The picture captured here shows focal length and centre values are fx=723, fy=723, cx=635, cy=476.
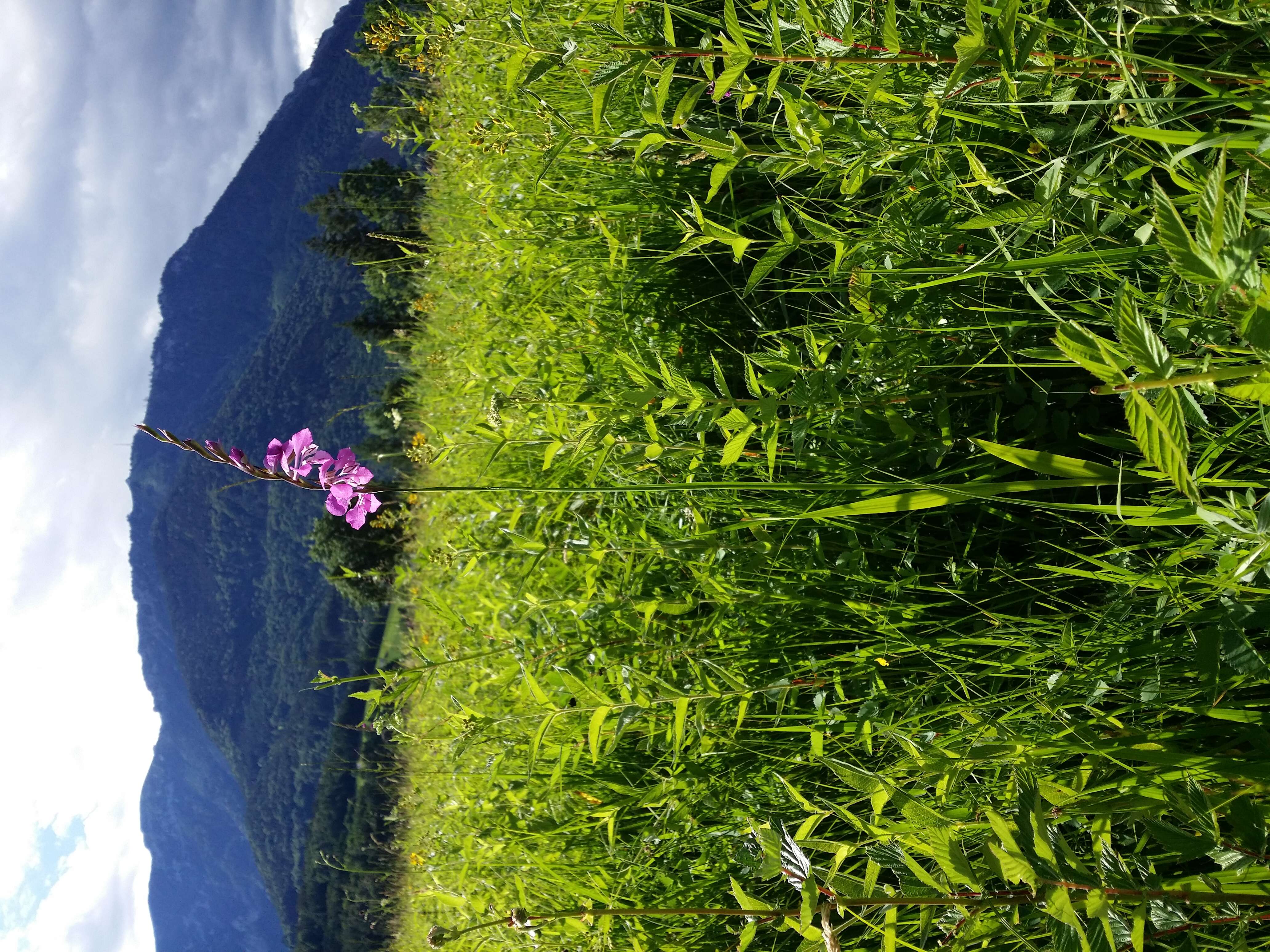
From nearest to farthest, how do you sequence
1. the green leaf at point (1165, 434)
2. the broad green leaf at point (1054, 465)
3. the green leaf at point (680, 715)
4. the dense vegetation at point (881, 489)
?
the green leaf at point (1165, 434) < the dense vegetation at point (881, 489) < the broad green leaf at point (1054, 465) < the green leaf at point (680, 715)

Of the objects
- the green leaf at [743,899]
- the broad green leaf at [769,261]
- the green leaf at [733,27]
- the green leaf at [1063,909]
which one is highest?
the green leaf at [733,27]

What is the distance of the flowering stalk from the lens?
5.52 feet

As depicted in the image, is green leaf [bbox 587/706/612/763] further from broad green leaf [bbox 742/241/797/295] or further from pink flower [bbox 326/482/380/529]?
broad green leaf [bbox 742/241/797/295]

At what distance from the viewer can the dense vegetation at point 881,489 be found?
1.08 m

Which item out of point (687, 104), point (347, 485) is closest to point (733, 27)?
point (687, 104)

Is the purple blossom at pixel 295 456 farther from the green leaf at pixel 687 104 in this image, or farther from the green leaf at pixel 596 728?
the green leaf at pixel 687 104

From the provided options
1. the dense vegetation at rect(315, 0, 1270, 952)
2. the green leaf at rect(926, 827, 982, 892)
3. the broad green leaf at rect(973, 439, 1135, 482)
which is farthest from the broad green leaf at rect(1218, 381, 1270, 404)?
the green leaf at rect(926, 827, 982, 892)

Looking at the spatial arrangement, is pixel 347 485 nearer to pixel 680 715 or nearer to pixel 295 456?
pixel 295 456

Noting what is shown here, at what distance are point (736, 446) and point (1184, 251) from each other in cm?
90

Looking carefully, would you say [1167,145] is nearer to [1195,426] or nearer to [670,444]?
[1195,426]

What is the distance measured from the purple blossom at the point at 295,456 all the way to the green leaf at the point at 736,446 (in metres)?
0.93

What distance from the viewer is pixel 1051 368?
1.81 meters

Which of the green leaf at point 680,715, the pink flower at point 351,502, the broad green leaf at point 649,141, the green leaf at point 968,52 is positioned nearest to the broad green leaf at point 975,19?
the green leaf at point 968,52

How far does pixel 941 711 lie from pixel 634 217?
201 cm
